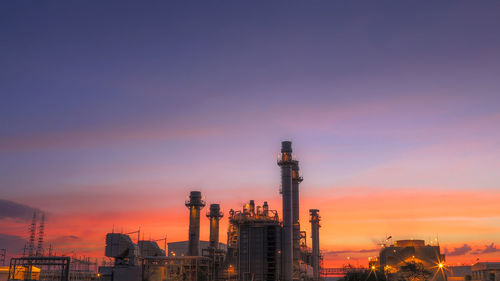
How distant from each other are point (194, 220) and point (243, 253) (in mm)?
25850

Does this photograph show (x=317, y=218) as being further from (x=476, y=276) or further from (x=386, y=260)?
(x=476, y=276)

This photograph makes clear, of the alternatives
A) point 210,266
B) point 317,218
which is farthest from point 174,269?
point 317,218

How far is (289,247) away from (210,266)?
24367mm

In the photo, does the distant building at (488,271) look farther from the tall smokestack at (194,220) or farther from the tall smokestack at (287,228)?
the tall smokestack at (194,220)

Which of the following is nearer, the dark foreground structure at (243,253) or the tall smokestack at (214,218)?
the dark foreground structure at (243,253)

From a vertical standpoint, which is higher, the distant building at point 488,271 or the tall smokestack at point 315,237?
the tall smokestack at point 315,237

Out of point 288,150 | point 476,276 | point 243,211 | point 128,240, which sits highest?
point 288,150

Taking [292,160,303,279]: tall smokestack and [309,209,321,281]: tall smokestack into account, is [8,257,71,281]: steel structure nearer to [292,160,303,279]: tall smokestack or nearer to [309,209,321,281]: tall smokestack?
[292,160,303,279]: tall smokestack

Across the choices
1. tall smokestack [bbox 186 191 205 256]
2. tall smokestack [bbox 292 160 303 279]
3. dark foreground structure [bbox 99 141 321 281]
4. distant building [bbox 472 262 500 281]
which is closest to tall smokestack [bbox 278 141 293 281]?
dark foreground structure [bbox 99 141 321 281]

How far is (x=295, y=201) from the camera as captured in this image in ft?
359

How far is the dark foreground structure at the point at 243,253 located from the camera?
92625 mm

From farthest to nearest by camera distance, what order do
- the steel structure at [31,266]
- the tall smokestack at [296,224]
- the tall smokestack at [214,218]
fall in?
the tall smokestack at [214,218]
the tall smokestack at [296,224]
the steel structure at [31,266]

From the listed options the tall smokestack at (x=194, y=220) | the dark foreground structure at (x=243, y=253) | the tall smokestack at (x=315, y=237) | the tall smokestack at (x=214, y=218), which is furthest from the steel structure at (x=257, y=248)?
the tall smokestack at (x=315, y=237)

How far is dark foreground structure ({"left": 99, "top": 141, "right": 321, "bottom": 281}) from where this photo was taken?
92625mm
